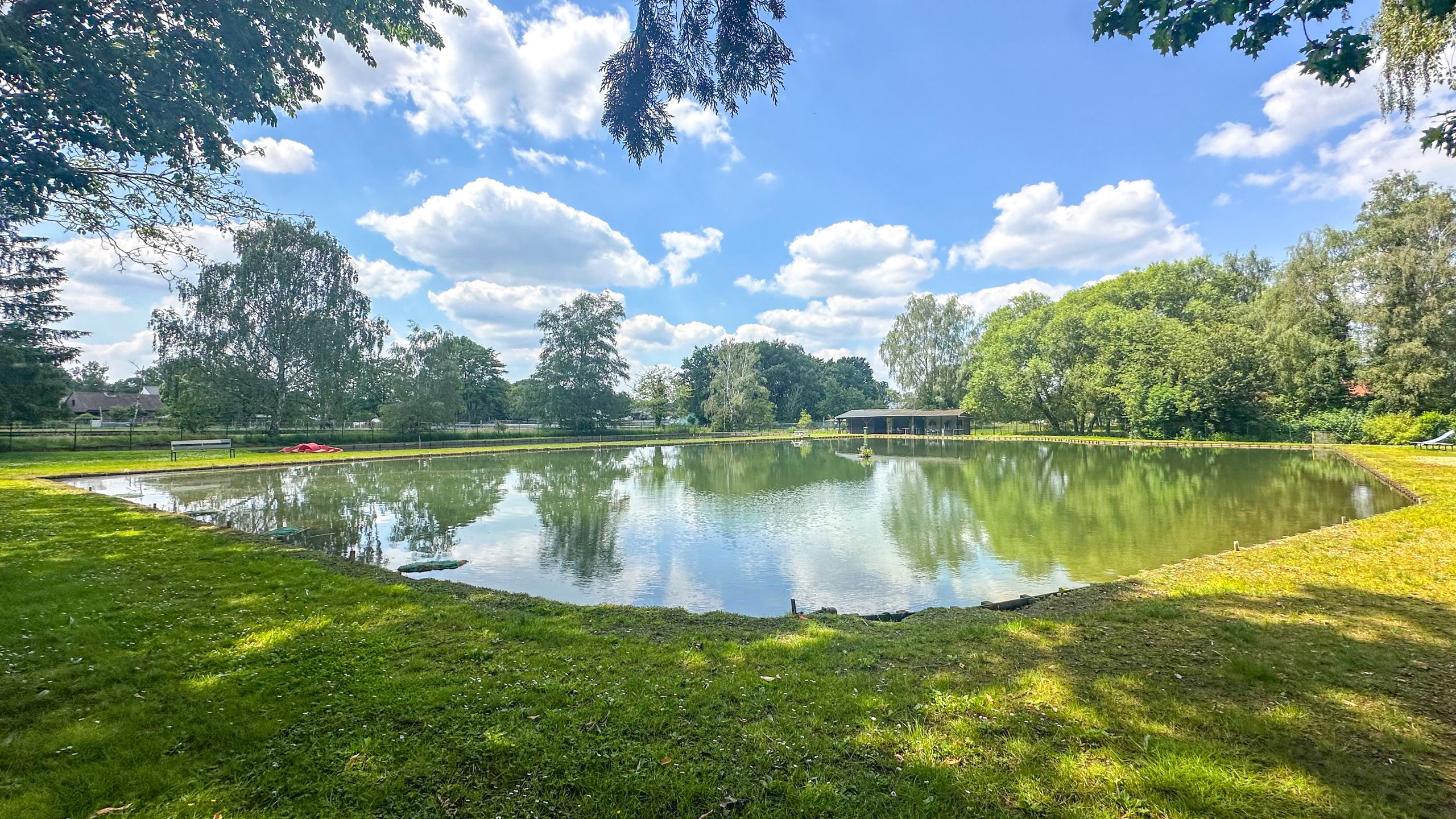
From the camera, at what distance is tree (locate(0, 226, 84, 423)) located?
23125 mm

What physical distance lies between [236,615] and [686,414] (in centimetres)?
6117

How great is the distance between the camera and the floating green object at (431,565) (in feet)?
27.9

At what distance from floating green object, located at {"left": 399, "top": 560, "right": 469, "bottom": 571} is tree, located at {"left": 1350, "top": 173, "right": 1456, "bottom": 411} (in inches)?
1693

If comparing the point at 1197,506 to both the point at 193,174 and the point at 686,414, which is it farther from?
the point at 686,414

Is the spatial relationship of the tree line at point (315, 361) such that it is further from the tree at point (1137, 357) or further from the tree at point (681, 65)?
the tree at point (681, 65)

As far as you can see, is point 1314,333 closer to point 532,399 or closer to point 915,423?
point 915,423

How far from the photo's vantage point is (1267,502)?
13.9m

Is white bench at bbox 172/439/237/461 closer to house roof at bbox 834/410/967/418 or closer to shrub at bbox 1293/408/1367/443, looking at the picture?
house roof at bbox 834/410/967/418

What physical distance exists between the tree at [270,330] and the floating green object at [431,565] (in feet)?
110

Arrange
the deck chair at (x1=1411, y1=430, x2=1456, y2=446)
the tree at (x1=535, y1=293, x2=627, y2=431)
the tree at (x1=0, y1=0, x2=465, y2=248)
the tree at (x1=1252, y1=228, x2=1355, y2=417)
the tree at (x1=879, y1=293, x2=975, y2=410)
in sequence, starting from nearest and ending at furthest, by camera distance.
A: the tree at (x1=0, y1=0, x2=465, y2=248), the deck chair at (x1=1411, y1=430, x2=1456, y2=446), the tree at (x1=1252, y1=228, x2=1355, y2=417), the tree at (x1=535, y1=293, x2=627, y2=431), the tree at (x1=879, y1=293, x2=975, y2=410)

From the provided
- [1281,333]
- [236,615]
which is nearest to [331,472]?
[236,615]

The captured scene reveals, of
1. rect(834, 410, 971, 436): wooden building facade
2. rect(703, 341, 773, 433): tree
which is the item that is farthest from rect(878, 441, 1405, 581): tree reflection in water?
rect(703, 341, 773, 433): tree

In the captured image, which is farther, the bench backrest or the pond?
the bench backrest

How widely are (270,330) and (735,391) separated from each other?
34813 millimetres
